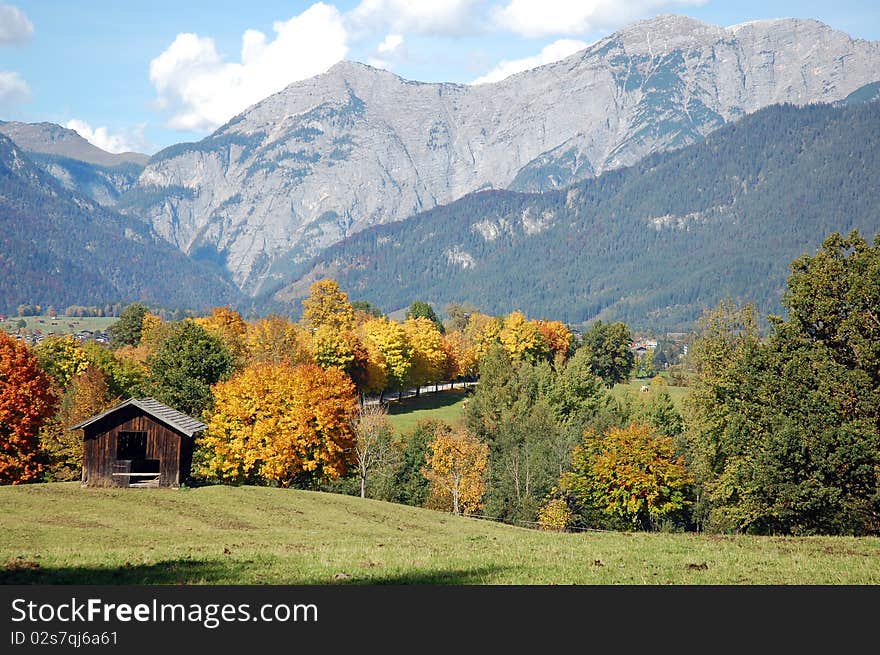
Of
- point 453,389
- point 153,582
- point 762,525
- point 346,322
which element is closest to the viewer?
point 153,582

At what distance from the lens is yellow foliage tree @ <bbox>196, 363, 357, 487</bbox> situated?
2552 inches

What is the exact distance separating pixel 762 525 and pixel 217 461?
123ft

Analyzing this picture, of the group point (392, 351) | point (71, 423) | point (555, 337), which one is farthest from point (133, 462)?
point (555, 337)

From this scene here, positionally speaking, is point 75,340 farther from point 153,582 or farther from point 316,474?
point 153,582

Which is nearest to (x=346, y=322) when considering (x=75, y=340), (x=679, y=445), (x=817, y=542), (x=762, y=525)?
(x=75, y=340)

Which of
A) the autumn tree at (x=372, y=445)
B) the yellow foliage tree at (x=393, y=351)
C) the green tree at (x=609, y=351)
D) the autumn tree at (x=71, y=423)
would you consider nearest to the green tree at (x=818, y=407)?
the autumn tree at (x=372, y=445)

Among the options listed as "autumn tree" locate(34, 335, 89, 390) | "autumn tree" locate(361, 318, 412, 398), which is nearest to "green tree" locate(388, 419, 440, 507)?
"autumn tree" locate(34, 335, 89, 390)

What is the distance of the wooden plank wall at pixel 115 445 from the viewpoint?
5150 centimetres

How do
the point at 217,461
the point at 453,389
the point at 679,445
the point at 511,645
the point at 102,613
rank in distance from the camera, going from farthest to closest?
1. the point at 453,389
2. the point at 679,445
3. the point at 217,461
4. the point at 102,613
5. the point at 511,645

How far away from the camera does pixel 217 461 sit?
6512 centimetres

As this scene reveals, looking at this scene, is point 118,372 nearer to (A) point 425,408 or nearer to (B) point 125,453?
(B) point 125,453

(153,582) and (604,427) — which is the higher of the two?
(604,427)

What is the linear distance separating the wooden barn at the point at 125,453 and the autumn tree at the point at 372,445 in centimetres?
2191

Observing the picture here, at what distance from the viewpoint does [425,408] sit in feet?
441
